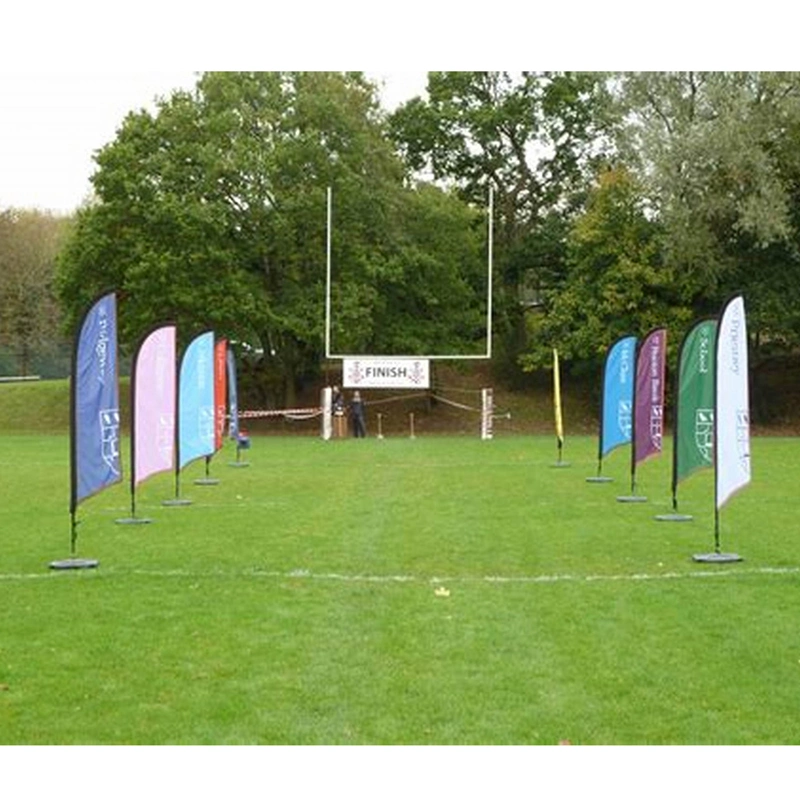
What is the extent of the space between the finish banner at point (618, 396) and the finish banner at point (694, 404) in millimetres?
4618

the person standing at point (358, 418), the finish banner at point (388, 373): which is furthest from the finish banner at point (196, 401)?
the person standing at point (358, 418)

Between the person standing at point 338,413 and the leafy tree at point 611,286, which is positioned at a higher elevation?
the leafy tree at point 611,286

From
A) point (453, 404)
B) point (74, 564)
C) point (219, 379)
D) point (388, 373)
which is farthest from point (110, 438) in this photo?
point (453, 404)

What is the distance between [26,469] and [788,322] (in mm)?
22136

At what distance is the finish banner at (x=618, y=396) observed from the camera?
1648 cm

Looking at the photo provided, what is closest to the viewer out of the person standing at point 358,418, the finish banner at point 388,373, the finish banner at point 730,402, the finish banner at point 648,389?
the finish banner at point 730,402

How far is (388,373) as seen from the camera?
29.6 meters

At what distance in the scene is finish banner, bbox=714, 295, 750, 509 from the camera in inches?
376

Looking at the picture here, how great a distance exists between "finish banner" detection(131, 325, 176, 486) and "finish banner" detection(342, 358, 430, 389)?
1586cm

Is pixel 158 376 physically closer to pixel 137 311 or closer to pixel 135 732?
pixel 135 732

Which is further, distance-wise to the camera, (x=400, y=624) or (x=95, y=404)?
(x=95, y=404)

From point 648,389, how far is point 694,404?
2.75 metres

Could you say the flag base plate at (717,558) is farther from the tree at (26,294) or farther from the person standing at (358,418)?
the tree at (26,294)

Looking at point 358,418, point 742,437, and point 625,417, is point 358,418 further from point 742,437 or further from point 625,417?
point 742,437
